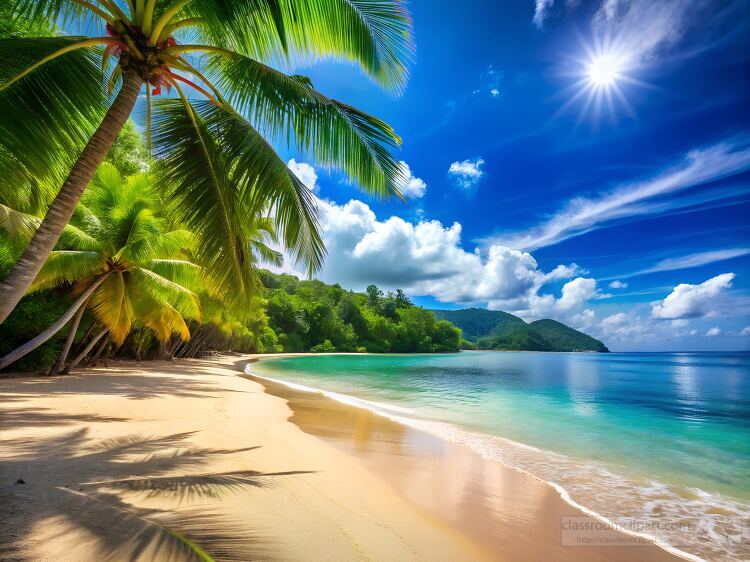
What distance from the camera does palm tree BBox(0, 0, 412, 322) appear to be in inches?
127

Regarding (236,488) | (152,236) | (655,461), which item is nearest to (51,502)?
(236,488)

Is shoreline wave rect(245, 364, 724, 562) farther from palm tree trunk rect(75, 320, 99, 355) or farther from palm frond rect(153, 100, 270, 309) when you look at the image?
palm tree trunk rect(75, 320, 99, 355)

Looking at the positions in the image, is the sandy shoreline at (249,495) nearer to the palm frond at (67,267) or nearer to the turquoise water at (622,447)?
the turquoise water at (622,447)

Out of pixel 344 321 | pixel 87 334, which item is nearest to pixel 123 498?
pixel 87 334

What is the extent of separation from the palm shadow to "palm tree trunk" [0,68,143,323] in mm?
1285

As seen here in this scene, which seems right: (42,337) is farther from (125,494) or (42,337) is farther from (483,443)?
(483,443)

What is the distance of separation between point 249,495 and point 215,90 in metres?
4.17

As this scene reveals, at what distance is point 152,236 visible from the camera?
10.3 metres

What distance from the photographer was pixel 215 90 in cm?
405

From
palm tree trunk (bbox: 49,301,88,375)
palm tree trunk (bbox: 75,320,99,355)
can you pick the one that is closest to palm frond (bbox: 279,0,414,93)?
palm tree trunk (bbox: 49,301,88,375)

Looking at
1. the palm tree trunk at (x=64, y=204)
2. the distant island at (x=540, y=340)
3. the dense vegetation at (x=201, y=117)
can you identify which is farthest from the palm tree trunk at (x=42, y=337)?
the distant island at (x=540, y=340)

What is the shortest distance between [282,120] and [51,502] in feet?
13.8

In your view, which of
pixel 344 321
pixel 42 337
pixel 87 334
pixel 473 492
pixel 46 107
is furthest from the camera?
pixel 344 321

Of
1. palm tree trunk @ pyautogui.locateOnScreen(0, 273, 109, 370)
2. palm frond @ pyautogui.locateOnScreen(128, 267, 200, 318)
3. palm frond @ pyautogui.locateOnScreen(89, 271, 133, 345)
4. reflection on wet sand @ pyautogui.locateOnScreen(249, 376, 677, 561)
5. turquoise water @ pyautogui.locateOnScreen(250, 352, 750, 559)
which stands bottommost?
reflection on wet sand @ pyautogui.locateOnScreen(249, 376, 677, 561)
